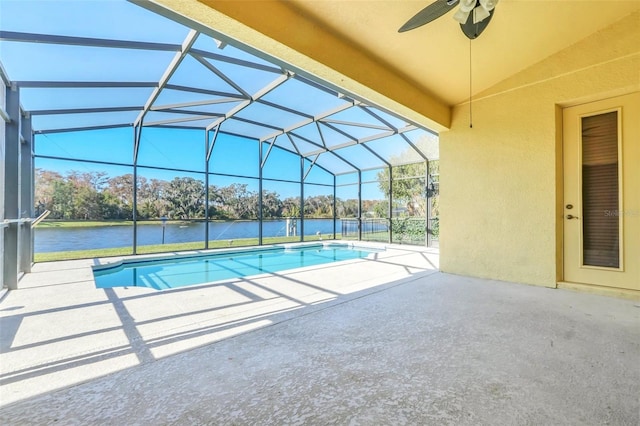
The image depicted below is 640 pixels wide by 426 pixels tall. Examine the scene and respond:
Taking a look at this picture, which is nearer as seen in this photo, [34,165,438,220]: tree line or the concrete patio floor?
the concrete patio floor

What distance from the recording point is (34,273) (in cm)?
454

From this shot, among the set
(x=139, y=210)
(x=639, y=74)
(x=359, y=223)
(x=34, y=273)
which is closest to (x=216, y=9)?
(x=639, y=74)

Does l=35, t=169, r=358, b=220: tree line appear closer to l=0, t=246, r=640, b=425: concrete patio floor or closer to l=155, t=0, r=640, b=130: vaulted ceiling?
l=0, t=246, r=640, b=425: concrete patio floor

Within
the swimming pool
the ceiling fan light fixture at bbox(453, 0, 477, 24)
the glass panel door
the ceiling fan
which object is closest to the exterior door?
the glass panel door

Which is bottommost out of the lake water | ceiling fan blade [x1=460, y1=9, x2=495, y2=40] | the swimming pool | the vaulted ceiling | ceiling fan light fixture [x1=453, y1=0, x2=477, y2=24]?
the swimming pool

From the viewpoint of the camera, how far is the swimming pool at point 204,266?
208 inches

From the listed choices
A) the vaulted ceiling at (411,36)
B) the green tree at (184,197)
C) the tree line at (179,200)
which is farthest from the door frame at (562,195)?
the green tree at (184,197)

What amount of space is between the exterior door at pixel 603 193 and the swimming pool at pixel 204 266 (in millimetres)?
Answer: 4986

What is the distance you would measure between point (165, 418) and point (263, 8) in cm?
300

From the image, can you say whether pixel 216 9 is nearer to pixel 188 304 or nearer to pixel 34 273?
pixel 188 304

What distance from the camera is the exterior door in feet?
10.5

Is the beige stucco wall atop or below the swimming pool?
atop

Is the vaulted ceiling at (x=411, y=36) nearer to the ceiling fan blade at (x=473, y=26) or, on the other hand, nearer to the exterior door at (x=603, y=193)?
the ceiling fan blade at (x=473, y=26)

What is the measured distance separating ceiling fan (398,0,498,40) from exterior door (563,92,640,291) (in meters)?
2.41
